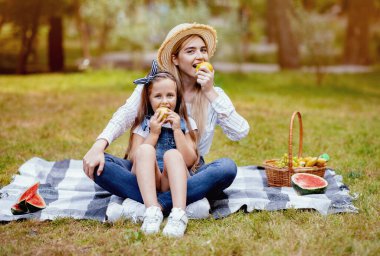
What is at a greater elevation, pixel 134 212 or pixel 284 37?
pixel 134 212

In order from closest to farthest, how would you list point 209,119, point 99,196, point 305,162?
1. point 209,119
2. point 99,196
3. point 305,162

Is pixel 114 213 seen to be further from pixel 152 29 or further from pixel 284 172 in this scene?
pixel 152 29

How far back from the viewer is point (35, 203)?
14.2 feet

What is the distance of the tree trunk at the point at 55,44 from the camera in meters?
18.4

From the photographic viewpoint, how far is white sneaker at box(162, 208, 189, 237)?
12.1 ft

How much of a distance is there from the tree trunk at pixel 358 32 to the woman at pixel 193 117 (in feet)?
51.2

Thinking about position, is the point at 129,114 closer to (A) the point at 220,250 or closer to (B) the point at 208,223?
(B) the point at 208,223

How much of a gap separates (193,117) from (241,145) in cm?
274

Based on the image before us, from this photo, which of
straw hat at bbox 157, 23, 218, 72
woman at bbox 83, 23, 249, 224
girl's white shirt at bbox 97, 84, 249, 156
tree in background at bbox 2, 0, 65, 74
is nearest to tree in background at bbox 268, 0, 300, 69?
tree in background at bbox 2, 0, 65, 74

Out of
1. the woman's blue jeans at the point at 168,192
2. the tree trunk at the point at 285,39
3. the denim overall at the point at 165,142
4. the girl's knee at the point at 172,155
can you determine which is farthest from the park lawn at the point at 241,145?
the tree trunk at the point at 285,39

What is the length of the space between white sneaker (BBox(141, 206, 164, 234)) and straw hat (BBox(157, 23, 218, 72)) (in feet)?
4.22

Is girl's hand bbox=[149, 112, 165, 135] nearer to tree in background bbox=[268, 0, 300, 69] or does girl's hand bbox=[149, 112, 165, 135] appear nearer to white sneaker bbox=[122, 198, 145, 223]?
white sneaker bbox=[122, 198, 145, 223]

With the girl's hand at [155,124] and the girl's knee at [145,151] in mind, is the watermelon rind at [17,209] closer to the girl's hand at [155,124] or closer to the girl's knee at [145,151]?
the girl's knee at [145,151]

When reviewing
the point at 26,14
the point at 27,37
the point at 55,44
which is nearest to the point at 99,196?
the point at 26,14
